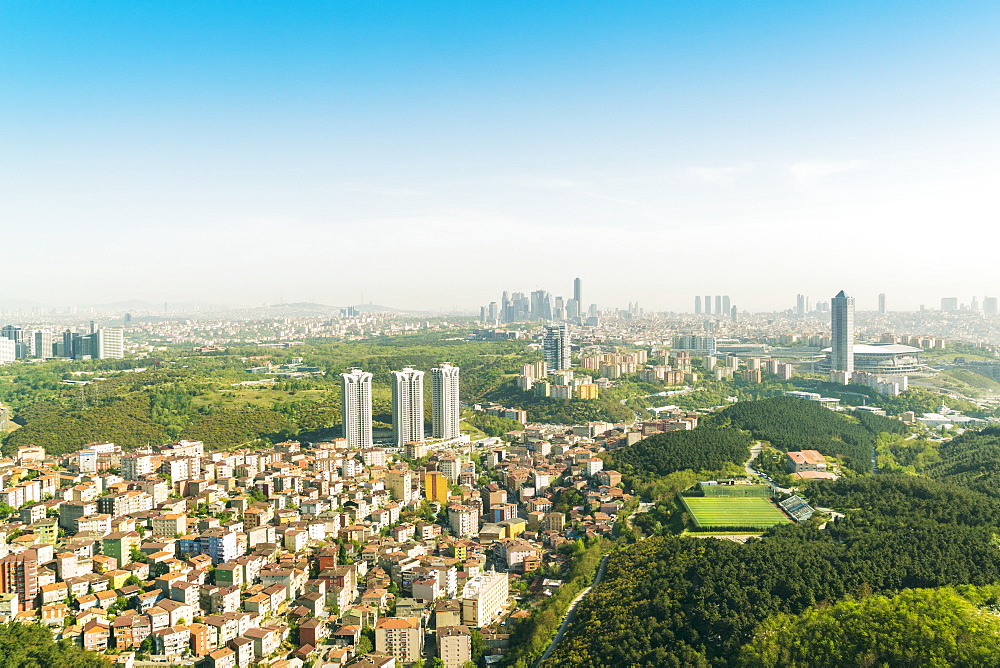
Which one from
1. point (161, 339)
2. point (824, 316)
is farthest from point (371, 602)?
point (824, 316)

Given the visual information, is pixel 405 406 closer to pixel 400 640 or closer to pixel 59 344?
pixel 400 640

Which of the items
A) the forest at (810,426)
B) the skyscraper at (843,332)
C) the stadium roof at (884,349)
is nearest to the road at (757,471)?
the forest at (810,426)

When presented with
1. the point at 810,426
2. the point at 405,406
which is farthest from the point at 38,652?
the point at 810,426

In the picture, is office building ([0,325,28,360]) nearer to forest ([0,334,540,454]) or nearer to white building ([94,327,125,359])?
white building ([94,327,125,359])

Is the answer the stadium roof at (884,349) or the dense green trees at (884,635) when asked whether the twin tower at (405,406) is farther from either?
the stadium roof at (884,349)

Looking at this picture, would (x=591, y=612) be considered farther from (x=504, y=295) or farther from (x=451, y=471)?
(x=504, y=295)
